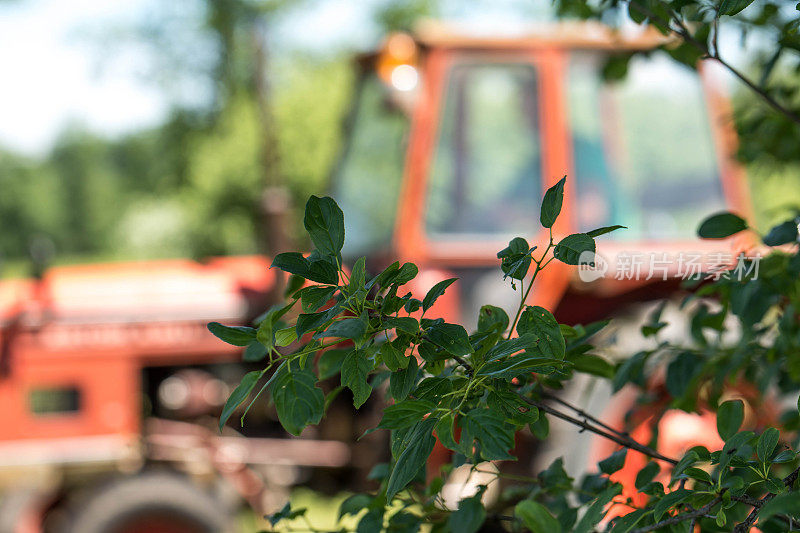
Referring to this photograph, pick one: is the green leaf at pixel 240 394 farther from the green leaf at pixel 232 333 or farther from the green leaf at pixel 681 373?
the green leaf at pixel 681 373

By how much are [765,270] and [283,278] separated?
246cm

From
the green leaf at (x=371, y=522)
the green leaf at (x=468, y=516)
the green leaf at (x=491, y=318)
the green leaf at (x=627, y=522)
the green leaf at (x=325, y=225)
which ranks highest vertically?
the green leaf at (x=325, y=225)

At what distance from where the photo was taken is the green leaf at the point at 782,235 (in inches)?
38.4

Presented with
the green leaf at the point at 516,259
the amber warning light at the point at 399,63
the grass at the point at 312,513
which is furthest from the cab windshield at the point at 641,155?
the green leaf at the point at 516,259

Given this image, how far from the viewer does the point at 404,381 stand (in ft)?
2.33

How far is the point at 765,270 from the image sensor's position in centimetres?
108

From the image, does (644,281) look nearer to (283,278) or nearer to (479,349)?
(283,278)

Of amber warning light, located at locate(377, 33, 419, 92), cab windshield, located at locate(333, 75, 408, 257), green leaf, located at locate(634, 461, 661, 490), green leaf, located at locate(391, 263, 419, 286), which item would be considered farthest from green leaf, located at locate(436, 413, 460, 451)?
amber warning light, located at locate(377, 33, 419, 92)

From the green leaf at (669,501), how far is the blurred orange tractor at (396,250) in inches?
82.1

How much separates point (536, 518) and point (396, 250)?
2494mm

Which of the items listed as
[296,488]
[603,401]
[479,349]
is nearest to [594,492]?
[479,349]

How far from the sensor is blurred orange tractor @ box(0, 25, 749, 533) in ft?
10.1

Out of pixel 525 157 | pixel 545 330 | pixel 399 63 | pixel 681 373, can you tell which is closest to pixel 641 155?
pixel 525 157

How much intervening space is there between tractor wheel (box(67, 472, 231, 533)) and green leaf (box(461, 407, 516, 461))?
9.33 ft
